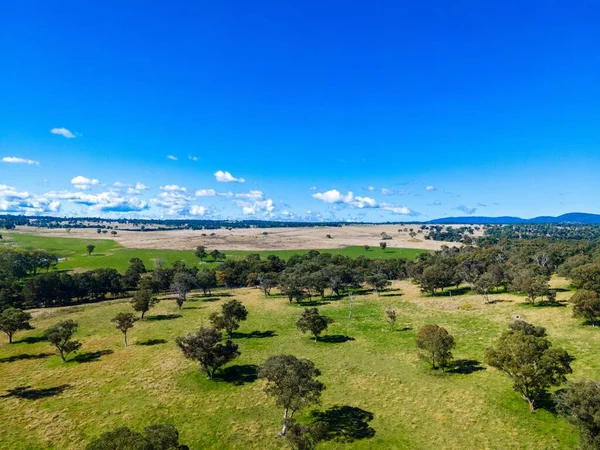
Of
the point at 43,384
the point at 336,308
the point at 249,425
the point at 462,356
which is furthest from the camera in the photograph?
the point at 336,308

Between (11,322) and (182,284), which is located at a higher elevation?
(182,284)

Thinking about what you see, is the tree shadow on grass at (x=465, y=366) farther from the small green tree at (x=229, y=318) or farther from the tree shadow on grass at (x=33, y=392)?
the tree shadow on grass at (x=33, y=392)

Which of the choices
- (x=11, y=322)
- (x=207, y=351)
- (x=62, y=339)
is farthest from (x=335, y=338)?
(x=11, y=322)

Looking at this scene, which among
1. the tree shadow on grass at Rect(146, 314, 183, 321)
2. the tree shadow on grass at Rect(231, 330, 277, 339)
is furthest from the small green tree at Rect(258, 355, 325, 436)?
the tree shadow on grass at Rect(146, 314, 183, 321)

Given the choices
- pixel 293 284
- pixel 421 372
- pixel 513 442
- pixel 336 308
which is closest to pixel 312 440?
pixel 513 442

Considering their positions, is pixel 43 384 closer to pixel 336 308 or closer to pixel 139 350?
pixel 139 350

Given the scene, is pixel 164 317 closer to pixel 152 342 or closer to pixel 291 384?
pixel 152 342
